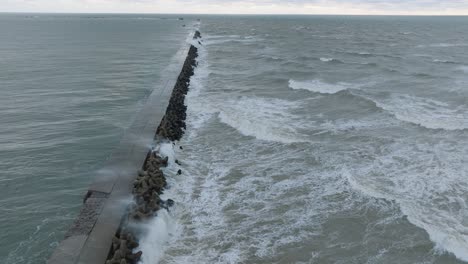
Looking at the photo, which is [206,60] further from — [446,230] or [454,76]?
[446,230]

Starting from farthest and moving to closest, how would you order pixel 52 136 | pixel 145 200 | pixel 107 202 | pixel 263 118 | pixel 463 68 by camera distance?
pixel 463 68 → pixel 263 118 → pixel 52 136 → pixel 145 200 → pixel 107 202

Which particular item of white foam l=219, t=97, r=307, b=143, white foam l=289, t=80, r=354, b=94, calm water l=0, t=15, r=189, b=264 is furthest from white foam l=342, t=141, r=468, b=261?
white foam l=289, t=80, r=354, b=94

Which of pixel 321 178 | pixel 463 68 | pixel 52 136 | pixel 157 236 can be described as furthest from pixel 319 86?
pixel 157 236

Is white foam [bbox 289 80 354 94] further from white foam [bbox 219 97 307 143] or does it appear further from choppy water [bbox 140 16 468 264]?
white foam [bbox 219 97 307 143]

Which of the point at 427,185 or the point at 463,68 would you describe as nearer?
the point at 427,185

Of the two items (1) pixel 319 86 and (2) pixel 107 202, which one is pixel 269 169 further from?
(1) pixel 319 86

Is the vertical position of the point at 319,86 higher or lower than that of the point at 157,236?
higher

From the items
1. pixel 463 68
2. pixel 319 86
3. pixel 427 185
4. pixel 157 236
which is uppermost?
pixel 463 68
